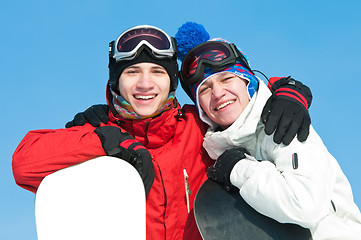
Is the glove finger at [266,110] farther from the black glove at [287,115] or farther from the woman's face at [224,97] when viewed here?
the woman's face at [224,97]

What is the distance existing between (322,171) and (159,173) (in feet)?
3.58

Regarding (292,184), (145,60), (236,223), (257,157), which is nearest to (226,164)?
(257,157)

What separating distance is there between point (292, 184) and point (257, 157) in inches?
20.5

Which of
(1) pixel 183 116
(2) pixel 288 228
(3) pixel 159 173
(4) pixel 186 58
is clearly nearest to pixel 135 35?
(4) pixel 186 58

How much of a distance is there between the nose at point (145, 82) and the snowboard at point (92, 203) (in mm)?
618

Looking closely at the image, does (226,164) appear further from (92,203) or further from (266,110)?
(92,203)

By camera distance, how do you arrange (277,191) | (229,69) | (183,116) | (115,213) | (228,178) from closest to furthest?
(277,191) → (115,213) → (228,178) → (229,69) → (183,116)

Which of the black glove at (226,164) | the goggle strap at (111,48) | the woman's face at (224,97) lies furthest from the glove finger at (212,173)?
the goggle strap at (111,48)

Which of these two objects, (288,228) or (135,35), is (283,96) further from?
(135,35)

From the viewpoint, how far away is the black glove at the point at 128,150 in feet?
8.90

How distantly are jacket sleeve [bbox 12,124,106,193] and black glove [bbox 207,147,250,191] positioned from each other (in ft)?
2.58

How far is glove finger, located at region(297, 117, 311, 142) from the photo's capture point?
8.60 feet

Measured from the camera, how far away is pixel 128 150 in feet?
9.00

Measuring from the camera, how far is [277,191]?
7.84 feet
